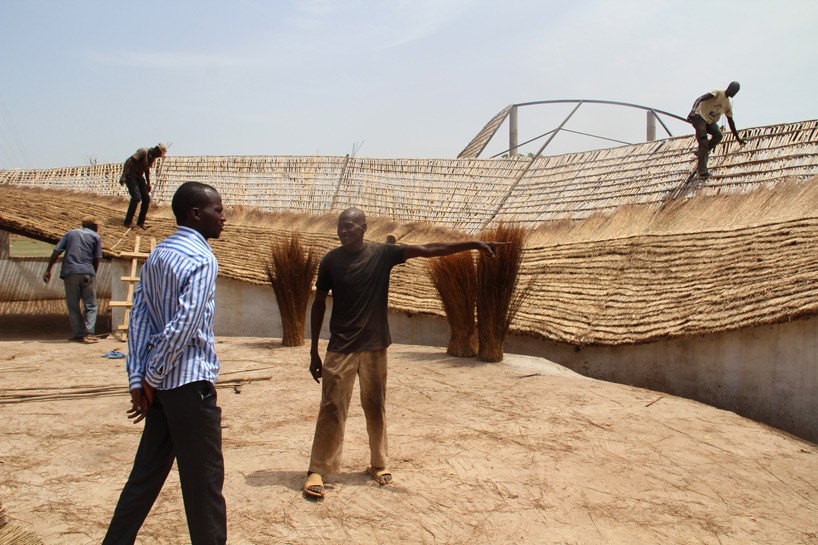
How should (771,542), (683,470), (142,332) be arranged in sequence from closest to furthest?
(142,332) < (771,542) < (683,470)

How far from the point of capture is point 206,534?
2588 mm

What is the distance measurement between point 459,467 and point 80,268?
5859 millimetres

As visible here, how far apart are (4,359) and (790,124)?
8636 millimetres

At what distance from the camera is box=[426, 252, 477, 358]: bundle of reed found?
675 cm

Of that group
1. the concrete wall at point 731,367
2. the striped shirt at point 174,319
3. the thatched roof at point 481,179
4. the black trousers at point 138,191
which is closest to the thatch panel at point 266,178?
the thatched roof at point 481,179

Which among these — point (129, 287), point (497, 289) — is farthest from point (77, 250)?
point (497, 289)

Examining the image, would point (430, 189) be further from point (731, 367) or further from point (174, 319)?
point (174, 319)

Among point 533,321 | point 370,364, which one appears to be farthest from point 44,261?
point 370,364

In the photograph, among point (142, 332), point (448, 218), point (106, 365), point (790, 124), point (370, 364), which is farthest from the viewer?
point (448, 218)

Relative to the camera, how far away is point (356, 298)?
3.72 m

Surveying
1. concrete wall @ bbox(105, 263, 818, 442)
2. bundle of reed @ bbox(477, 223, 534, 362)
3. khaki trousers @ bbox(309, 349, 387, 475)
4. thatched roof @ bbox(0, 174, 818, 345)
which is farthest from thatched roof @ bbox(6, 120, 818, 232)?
khaki trousers @ bbox(309, 349, 387, 475)

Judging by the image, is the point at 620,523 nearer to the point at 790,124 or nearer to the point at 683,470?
the point at 683,470

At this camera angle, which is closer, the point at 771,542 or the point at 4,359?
the point at 771,542

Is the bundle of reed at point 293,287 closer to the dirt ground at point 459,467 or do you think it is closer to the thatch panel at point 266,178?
the dirt ground at point 459,467
